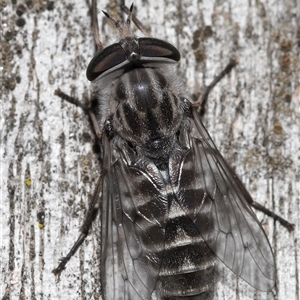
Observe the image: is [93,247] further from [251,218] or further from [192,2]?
[192,2]

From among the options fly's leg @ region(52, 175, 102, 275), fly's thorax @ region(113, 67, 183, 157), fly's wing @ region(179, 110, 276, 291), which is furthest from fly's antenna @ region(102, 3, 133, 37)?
fly's leg @ region(52, 175, 102, 275)

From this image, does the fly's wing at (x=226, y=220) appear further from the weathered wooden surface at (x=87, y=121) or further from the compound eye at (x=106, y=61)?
the compound eye at (x=106, y=61)

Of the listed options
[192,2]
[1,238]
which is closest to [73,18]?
[192,2]

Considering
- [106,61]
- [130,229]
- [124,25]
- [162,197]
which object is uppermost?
[124,25]

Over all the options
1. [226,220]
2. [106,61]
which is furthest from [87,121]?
[226,220]

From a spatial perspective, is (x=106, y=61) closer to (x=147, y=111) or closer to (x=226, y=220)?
(x=147, y=111)

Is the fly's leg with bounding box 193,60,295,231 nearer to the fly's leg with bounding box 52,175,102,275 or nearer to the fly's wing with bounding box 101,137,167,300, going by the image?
the fly's wing with bounding box 101,137,167,300
